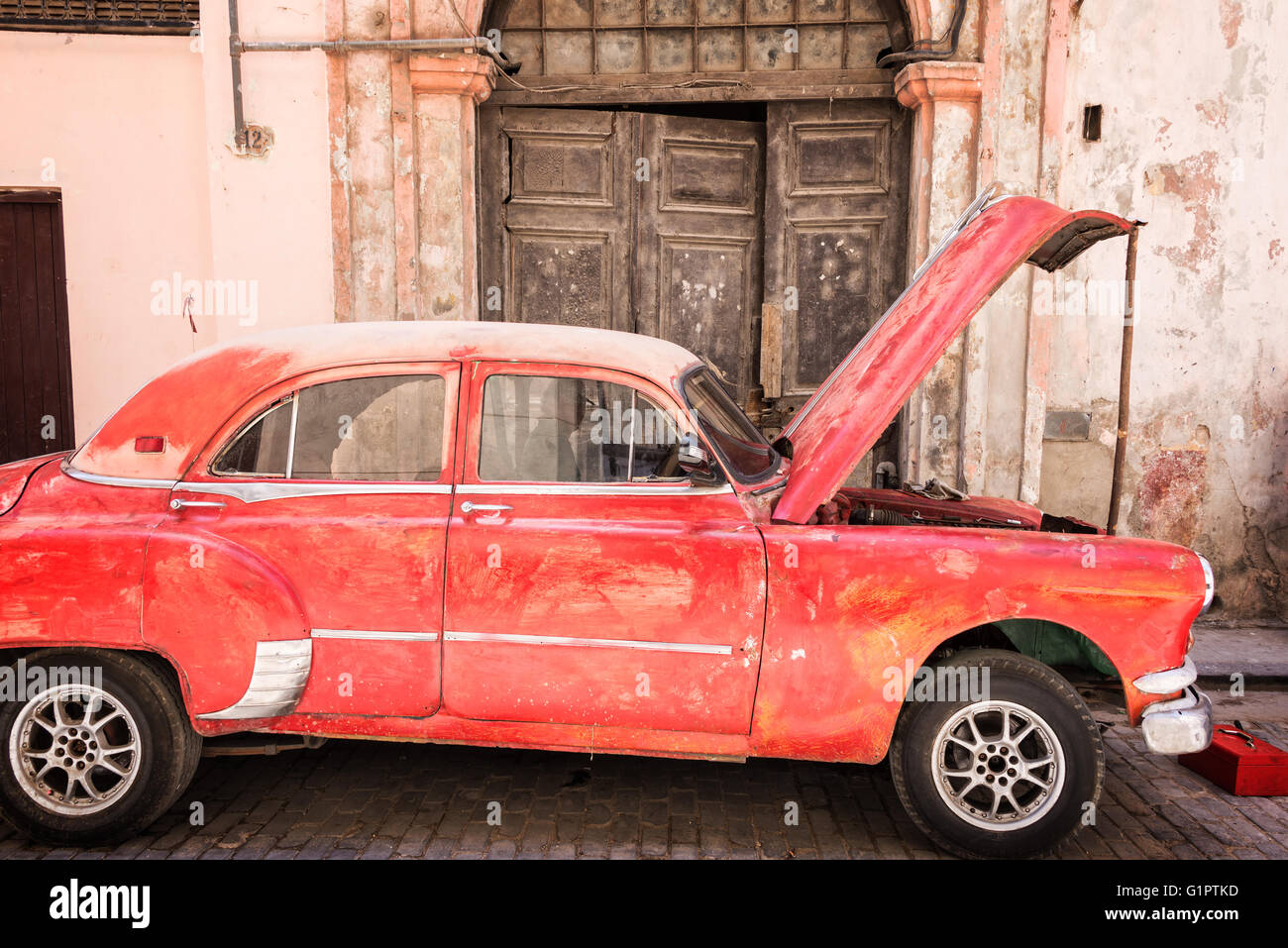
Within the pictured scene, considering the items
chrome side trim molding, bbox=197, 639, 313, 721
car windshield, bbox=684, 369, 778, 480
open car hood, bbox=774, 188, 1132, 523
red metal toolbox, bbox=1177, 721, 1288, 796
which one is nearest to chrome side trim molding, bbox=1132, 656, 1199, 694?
red metal toolbox, bbox=1177, 721, 1288, 796

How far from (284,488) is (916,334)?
97.2 inches

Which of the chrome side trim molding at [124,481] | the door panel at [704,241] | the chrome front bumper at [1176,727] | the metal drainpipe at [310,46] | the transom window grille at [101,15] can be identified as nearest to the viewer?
the chrome front bumper at [1176,727]

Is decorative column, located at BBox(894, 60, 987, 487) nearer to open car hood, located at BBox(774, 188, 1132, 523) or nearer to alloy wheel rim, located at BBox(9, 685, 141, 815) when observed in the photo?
open car hood, located at BBox(774, 188, 1132, 523)

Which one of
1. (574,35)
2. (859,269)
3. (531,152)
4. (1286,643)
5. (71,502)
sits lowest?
(1286,643)

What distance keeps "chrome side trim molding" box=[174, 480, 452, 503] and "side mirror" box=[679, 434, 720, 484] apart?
0.94 m

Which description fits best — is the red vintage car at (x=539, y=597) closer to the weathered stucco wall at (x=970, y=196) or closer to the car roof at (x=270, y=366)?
the car roof at (x=270, y=366)

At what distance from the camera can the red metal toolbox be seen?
3.88 meters

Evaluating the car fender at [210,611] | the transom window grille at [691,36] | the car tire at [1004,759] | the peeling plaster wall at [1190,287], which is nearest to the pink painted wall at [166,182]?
the transom window grille at [691,36]

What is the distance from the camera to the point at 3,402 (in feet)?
22.6

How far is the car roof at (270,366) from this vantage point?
349 cm

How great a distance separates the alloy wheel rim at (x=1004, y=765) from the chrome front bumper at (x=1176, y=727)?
1.08ft
